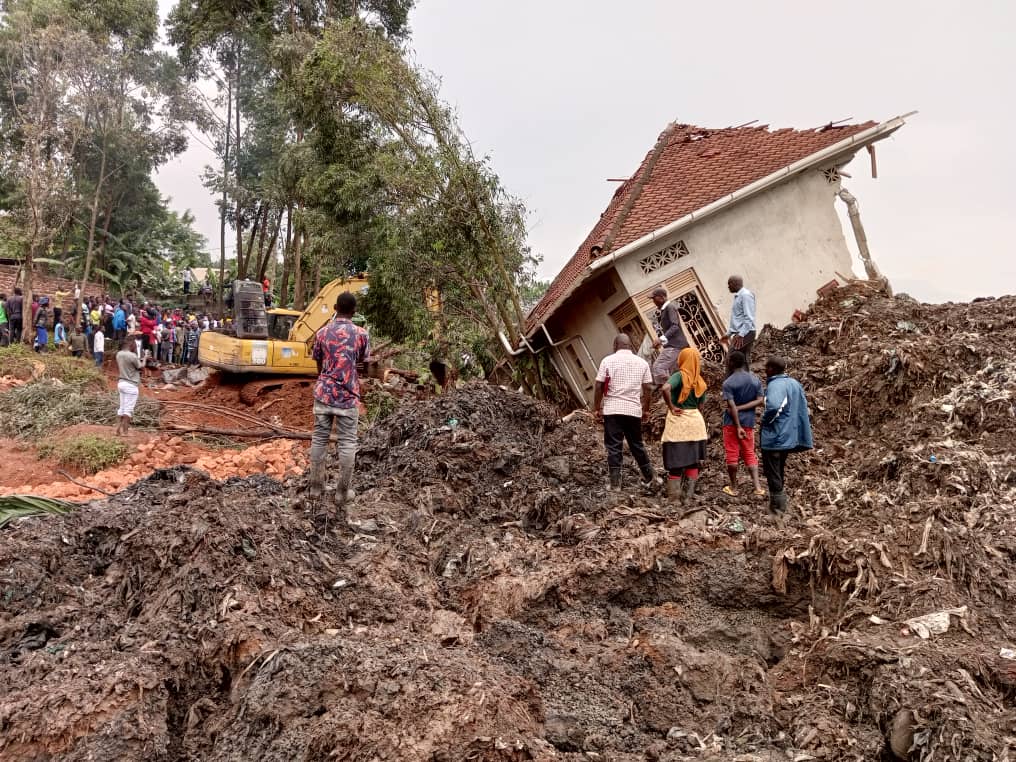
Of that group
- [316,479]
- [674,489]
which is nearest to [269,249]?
[316,479]

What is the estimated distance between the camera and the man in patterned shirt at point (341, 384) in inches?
232

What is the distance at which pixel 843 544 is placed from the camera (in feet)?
17.1

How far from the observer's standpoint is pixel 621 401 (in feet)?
22.3

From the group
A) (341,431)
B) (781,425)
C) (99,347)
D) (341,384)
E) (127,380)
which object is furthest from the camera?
(99,347)

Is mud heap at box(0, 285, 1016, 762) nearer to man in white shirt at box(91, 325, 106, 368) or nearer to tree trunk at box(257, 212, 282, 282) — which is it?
man in white shirt at box(91, 325, 106, 368)

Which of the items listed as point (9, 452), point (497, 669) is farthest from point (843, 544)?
point (9, 452)

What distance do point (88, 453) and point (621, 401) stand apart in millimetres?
7741

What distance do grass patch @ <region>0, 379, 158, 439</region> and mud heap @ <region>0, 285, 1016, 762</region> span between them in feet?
21.5

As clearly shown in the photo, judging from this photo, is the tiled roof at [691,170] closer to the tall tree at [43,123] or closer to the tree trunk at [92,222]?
the tall tree at [43,123]

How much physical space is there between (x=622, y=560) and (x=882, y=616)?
1.73 metres

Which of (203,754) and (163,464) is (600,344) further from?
(203,754)

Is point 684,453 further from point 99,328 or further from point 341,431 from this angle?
point 99,328

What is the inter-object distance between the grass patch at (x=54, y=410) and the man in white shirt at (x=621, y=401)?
9.21m

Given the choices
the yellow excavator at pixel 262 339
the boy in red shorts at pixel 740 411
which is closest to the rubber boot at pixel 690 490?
the boy in red shorts at pixel 740 411
